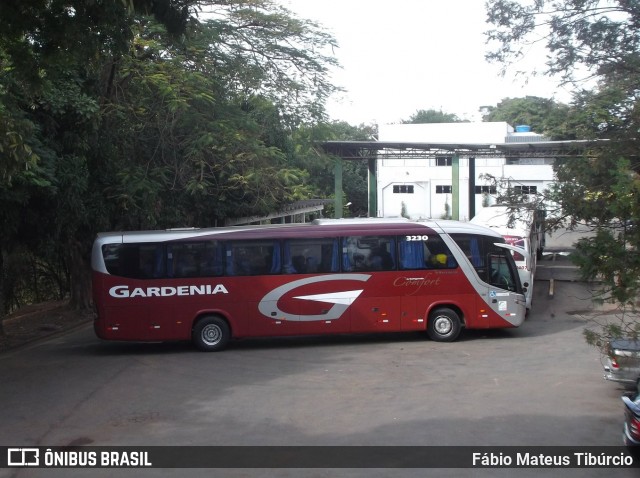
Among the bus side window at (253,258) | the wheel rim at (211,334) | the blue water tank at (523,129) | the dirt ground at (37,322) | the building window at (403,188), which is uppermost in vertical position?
the blue water tank at (523,129)

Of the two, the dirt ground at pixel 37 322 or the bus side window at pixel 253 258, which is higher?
the bus side window at pixel 253 258

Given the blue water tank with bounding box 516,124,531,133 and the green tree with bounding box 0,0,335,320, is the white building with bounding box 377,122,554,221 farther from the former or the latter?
the green tree with bounding box 0,0,335,320

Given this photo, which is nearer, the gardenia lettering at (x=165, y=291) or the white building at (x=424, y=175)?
the gardenia lettering at (x=165, y=291)

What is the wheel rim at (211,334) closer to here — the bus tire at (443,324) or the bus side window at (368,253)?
the bus side window at (368,253)

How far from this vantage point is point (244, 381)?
13430 millimetres

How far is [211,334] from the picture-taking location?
16906mm

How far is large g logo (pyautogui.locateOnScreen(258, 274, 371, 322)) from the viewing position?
55.5 feet

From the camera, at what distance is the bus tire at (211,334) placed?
16781 mm

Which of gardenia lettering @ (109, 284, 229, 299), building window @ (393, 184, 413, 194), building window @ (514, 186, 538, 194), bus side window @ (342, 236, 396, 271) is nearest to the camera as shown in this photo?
building window @ (514, 186, 538, 194)

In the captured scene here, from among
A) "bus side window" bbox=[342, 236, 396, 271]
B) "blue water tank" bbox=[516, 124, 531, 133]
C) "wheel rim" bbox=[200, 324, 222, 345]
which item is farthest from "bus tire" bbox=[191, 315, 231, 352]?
"blue water tank" bbox=[516, 124, 531, 133]

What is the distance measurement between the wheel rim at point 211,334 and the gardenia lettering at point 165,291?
2.58 feet

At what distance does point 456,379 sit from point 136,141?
12.5 m

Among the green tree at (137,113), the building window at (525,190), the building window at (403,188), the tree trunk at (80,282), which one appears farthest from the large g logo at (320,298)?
the building window at (403,188)

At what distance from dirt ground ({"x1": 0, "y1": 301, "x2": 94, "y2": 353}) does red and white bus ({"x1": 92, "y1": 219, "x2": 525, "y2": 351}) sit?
363 cm
